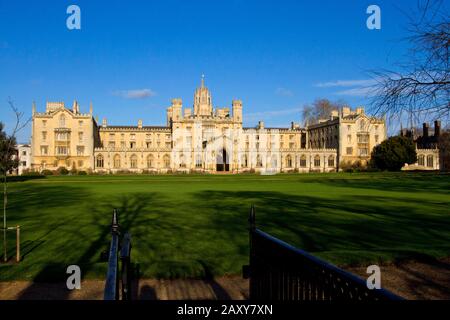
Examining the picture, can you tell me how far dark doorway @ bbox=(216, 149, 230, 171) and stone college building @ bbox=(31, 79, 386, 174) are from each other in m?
0.08

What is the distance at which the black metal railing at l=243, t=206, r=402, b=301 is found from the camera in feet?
8.57

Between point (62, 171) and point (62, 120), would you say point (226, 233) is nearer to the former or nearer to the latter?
point (62, 171)

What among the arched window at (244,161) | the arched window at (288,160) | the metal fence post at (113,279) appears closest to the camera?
the metal fence post at (113,279)

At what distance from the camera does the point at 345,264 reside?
27.2ft

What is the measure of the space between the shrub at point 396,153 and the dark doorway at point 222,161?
94.3ft

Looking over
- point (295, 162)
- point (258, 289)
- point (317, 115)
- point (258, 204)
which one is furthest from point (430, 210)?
point (317, 115)

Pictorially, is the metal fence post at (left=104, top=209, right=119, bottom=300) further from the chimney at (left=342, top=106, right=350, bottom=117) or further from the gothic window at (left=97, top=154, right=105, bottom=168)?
the chimney at (left=342, top=106, right=350, bottom=117)

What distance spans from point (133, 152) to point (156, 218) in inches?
2591

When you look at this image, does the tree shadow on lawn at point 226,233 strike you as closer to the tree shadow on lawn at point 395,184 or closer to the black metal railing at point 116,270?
the black metal railing at point 116,270

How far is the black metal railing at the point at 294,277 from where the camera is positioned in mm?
2611

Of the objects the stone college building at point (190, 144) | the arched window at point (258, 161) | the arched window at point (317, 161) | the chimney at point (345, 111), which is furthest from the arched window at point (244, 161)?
the chimney at point (345, 111)

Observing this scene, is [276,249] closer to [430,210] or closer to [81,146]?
[430,210]

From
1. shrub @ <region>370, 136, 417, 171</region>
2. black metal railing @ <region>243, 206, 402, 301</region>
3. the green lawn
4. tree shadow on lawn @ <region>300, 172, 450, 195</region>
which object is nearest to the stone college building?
shrub @ <region>370, 136, 417, 171</region>

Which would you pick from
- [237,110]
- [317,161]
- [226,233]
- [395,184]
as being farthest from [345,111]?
[226,233]
